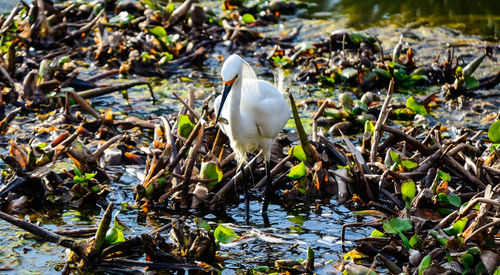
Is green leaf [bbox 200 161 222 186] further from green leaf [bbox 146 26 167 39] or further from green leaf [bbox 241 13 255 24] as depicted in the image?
green leaf [bbox 241 13 255 24]

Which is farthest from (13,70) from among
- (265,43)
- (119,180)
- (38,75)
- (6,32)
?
(265,43)

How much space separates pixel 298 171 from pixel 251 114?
0.54 m

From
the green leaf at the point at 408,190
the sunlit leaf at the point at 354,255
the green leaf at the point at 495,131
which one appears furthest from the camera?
the green leaf at the point at 495,131

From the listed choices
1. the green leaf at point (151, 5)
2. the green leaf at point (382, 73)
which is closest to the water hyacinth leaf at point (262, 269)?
the green leaf at point (382, 73)

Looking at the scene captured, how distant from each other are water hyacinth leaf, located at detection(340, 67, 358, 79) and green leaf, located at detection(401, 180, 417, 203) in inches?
115

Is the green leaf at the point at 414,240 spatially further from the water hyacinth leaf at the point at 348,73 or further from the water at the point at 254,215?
the water hyacinth leaf at the point at 348,73

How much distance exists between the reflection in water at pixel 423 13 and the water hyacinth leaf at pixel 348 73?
1.86 meters

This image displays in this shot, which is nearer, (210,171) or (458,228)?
(458,228)

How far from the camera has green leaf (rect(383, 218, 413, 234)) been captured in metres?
3.53

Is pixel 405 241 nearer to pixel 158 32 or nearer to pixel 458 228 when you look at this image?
pixel 458 228

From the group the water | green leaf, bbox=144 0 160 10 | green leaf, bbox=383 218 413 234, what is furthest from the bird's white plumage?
green leaf, bbox=144 0 160 10

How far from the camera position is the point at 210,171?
443 centimetres

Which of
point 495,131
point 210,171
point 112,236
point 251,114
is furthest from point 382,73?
point 112,236

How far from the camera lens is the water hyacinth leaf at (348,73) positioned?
22.1 feet
